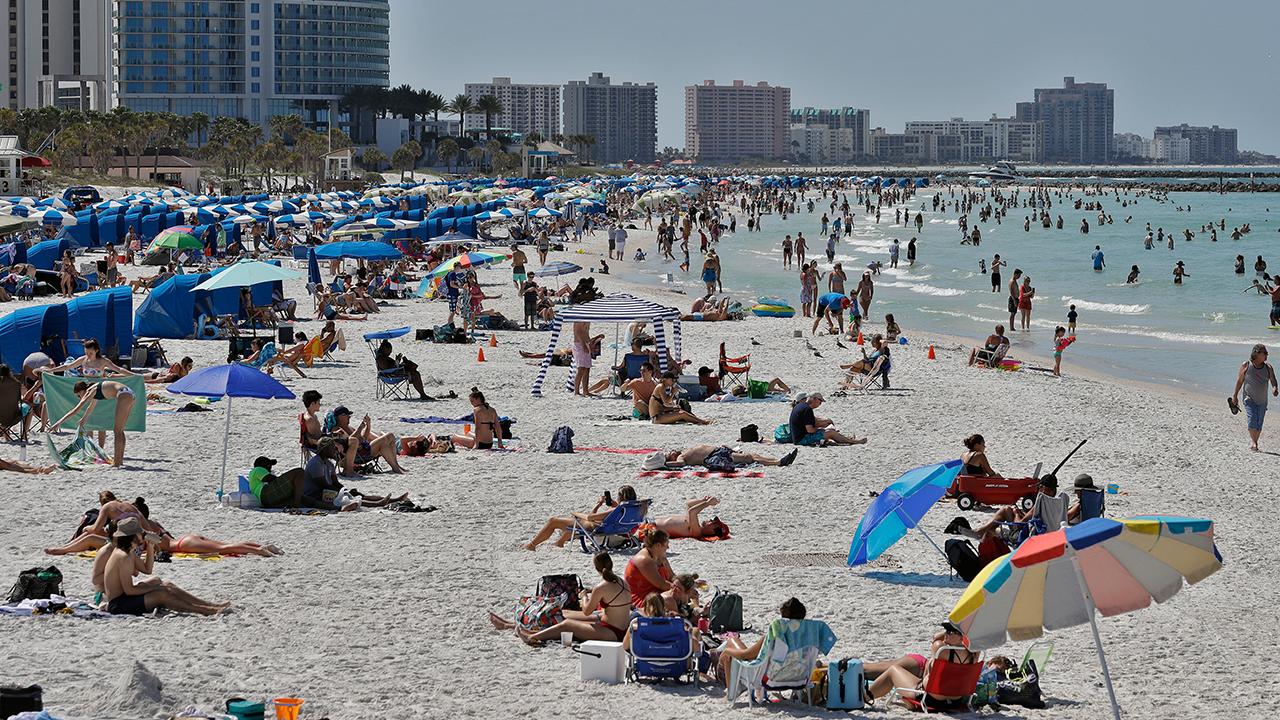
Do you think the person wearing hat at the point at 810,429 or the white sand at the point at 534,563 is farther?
the person wearing hat at the point at 810,429

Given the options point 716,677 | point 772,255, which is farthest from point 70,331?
point 772,255

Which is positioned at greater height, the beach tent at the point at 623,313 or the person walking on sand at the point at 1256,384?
Answer: the beach tent at the point at 623,313

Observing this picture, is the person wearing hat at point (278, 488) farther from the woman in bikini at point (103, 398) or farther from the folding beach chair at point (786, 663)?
the folding beach chair at point (786, 663)

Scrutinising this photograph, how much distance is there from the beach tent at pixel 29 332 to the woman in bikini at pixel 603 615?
1047cm

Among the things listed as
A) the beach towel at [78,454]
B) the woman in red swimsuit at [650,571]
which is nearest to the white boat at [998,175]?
the beach towel at [78,454]

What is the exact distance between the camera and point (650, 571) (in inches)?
349

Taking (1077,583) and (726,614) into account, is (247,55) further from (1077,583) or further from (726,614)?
(1077,583)

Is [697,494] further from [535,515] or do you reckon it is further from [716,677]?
[716,677]

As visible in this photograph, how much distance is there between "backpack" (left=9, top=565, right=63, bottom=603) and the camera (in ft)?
28.6

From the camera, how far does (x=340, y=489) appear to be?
39.3 feet

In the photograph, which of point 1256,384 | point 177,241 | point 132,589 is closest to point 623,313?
point 1256,384

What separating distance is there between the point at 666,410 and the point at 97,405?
19.9 ft

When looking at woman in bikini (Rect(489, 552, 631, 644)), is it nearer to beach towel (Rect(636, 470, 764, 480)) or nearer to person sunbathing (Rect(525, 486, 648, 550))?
person sunbathing (Rect(525, 486, 648, 550))

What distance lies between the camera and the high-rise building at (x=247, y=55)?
12731cm
